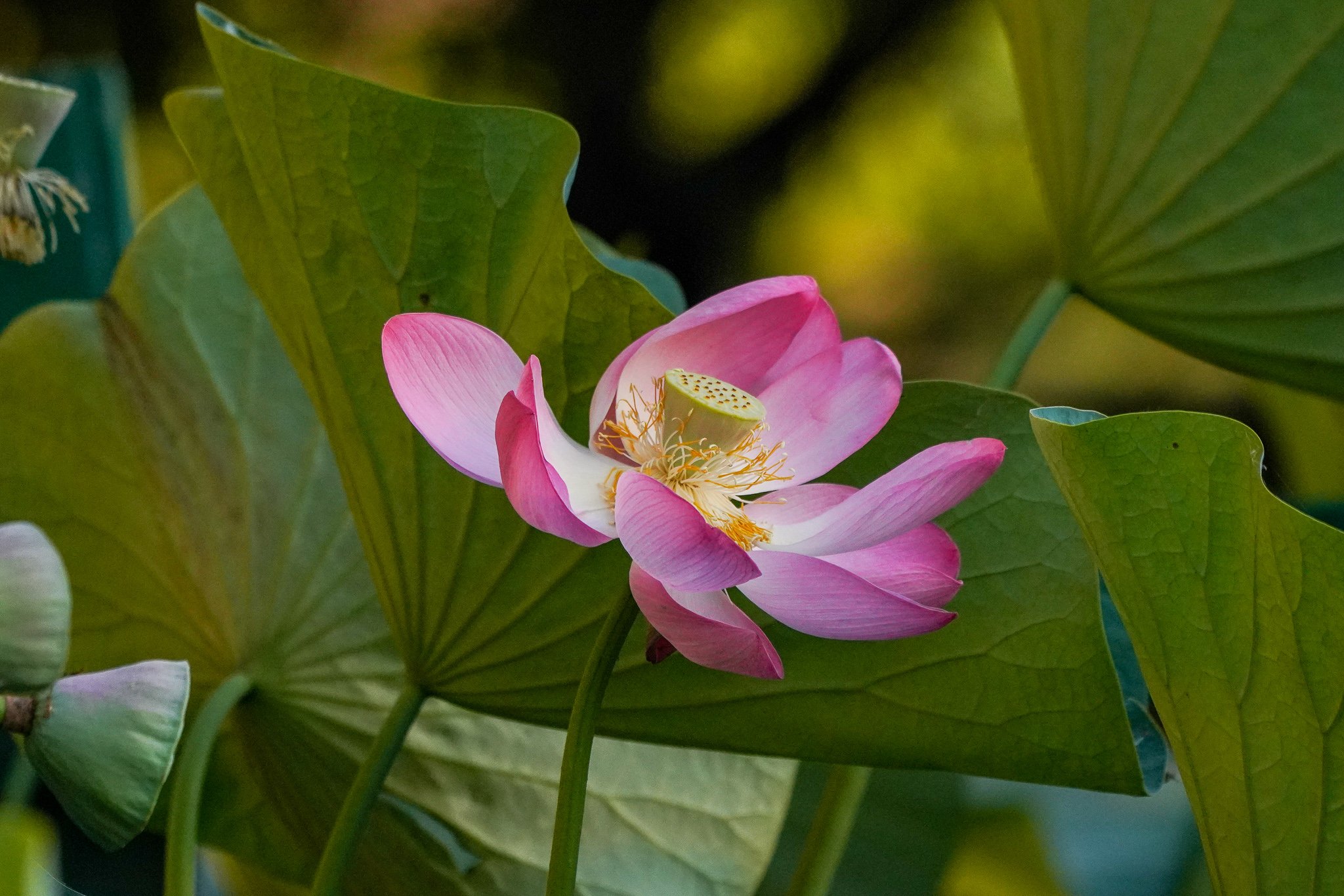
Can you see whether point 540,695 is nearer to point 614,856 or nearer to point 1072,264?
point 614,856

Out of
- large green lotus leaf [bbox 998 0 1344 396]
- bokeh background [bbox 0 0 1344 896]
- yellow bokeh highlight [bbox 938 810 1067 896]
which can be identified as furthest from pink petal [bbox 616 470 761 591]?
bokeh background [bbox 0 0 1344 896]

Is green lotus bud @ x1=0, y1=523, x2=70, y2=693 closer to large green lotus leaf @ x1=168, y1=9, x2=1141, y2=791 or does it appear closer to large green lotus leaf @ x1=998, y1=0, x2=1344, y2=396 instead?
large green lotus leaf @ x1=168, y1=9, x2=1141, y2=791

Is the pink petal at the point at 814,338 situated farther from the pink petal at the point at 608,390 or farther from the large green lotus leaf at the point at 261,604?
the large green lotus leaf at the point at 261,604

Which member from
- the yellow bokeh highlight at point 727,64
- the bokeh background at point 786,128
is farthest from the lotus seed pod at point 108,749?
the yellow bokeh highlight at point 727,64

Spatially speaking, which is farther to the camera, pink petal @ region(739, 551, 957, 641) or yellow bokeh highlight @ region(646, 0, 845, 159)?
yellow bokeh highlight @ region(646, 0, 845, 159)

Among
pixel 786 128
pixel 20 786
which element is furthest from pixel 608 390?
pixel 786 128

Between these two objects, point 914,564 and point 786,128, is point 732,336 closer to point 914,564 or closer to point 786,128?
point 914,564
